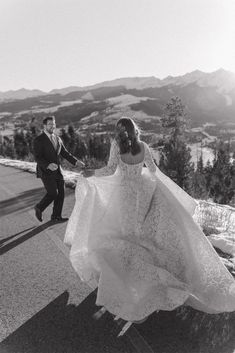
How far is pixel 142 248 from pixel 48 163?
369 centimetres

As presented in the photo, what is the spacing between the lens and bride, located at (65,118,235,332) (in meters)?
3.77

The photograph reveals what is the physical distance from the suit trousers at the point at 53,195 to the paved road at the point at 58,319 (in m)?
1.55

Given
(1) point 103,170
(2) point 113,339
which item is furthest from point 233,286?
(1) point 103,170

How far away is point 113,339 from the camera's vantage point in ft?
11.2

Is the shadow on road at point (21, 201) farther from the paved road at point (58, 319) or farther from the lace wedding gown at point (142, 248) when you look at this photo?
the lace wedding gown at point (142, 248)

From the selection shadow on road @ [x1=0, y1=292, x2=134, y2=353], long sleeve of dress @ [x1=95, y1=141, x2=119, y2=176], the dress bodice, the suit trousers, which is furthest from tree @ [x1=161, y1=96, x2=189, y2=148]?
shadow on road @ [x1=0, y1=292, x2=134, y2=353]

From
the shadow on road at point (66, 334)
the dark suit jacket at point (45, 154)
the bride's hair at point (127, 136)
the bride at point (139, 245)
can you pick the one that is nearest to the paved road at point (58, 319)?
the shadow on road at point (66, 334)

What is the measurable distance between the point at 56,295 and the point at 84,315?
0.59 meters

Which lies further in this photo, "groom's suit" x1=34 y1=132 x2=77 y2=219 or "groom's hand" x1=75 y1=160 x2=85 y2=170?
"groom's suit" x1=34 y1=132 x2=77 y2=219

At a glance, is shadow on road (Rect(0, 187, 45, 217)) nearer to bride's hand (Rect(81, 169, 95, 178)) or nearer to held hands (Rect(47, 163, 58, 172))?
held hands (Rect(47, 163, 58, 172))

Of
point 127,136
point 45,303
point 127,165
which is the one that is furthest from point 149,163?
point 45,303

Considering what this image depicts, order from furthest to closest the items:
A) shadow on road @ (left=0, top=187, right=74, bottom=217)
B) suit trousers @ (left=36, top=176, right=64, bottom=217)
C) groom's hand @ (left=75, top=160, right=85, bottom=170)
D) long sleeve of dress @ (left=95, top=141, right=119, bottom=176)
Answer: shadow on road @ (left=0, top=187, right=74, bottom=217) < suit trousers @ (left=36, top=176, right=64, bottom=217) < groom's hand @ (left=75, top=160, right=85, bottom=170) < long sleeve of dress @ (left=95, top=141, right=119, bottom=176)

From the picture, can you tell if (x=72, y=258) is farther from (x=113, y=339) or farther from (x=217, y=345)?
(x=217, y=345)

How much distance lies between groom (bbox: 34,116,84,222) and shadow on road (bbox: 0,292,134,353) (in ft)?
11.8
